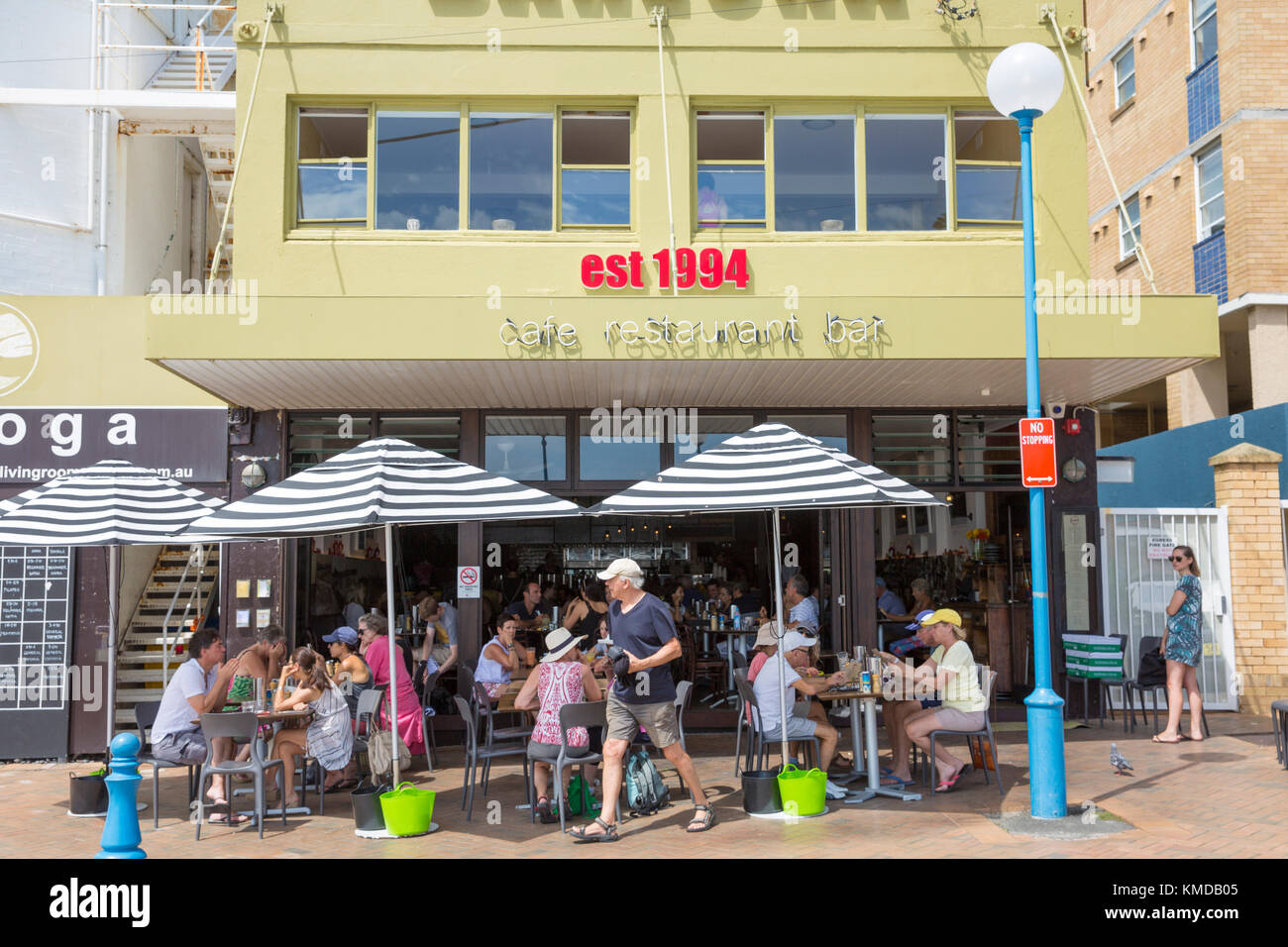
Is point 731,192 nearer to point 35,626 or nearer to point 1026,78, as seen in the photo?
point 1026,78

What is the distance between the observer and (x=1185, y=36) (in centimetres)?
1975

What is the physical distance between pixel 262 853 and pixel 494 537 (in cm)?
797

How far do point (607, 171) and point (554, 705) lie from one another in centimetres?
601

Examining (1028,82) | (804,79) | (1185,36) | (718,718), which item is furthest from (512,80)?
(1185,36)

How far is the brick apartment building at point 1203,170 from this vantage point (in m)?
17.8

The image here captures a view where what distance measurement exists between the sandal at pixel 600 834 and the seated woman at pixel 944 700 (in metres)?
2.55

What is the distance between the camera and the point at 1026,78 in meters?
7.62

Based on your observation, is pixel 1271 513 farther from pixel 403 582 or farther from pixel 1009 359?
pixel 403 582

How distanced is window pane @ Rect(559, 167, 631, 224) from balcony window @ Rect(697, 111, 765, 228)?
79cm

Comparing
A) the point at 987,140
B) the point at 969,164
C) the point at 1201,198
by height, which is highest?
the point at 1201,198

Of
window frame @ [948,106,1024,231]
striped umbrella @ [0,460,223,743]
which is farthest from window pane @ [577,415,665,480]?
window frame @ [948,106,1024,231]

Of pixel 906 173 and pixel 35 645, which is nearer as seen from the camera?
pixel 35 645

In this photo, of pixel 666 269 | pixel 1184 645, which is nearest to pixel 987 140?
pixel 666 269

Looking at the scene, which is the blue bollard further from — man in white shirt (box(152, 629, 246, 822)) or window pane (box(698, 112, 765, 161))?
window pane (box(698, 112, 765, 161))
